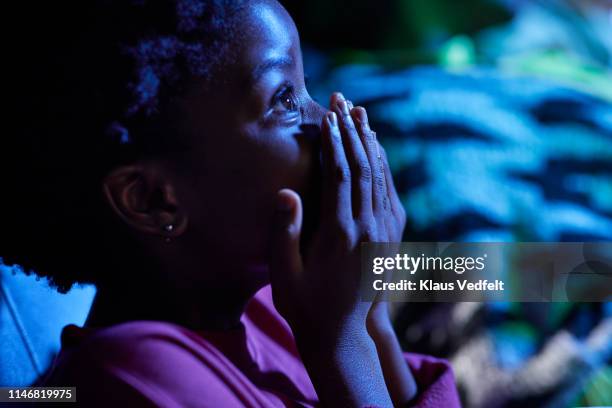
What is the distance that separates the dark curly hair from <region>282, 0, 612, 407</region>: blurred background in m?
0.29

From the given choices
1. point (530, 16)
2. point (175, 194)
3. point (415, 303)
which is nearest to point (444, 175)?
point (415, 303)

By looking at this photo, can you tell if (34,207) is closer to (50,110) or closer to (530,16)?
(50,110)

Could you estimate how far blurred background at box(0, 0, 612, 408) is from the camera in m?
0.92

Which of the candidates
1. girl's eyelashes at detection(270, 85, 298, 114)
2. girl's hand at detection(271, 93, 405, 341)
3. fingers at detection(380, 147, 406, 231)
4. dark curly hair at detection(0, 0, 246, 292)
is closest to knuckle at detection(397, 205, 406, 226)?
fingers at detection(380, 147, 406, 231)

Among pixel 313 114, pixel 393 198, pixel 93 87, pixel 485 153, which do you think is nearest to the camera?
pixel 93 87

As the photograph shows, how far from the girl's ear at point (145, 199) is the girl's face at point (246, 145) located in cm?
1

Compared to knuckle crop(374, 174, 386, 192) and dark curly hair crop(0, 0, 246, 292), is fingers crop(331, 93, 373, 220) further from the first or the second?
dark curly hair crop(0, 0, 246, 292)

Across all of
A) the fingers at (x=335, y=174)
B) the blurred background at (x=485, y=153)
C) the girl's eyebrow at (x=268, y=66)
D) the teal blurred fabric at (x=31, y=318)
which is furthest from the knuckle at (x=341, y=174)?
the teal blurred fabric at (x=31, y=318)

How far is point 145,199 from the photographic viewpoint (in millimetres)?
697

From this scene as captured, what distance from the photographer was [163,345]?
26.5 inches

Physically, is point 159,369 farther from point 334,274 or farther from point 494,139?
point 494,139

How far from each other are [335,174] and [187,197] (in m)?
0.17

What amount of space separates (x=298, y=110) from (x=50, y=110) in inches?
10.7

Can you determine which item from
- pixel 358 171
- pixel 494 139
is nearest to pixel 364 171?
pixel 358 171
